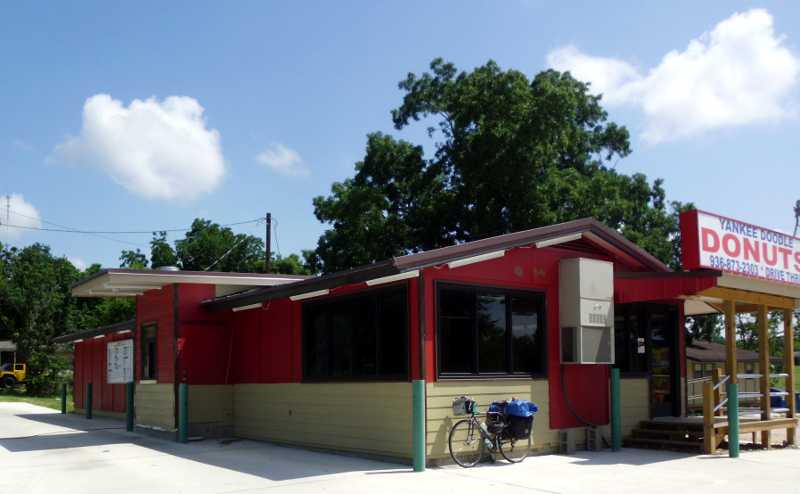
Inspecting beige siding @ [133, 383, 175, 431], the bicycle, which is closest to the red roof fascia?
the bicycle

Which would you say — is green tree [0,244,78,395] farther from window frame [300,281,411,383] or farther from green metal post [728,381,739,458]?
green metal post [728,381,739,458]

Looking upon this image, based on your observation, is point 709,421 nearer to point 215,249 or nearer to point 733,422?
point 733,422

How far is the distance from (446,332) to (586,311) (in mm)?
2667

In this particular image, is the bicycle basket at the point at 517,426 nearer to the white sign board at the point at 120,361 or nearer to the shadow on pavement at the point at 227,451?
the shadow on pavement at the point at 227,451

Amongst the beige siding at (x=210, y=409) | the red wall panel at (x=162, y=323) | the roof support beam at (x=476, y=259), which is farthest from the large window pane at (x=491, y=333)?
the red wall panel at (x=162, y=323)

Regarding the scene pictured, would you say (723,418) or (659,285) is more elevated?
(659,285)

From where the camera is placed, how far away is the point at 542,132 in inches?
1075

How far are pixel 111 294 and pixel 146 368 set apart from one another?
1.84m

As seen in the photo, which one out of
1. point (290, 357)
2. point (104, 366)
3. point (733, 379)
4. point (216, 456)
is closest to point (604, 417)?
point (733, 379)


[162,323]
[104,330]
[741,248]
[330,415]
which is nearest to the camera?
[330,415]

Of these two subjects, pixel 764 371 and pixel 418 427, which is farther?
pixel 764 371

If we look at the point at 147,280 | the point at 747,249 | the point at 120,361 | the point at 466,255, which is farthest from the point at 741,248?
the point at 120,361

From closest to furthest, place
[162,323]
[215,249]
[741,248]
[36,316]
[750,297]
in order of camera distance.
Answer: [741,248], [750,297], [162,323], [36,316], [215,249]

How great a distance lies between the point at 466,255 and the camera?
11219mm
